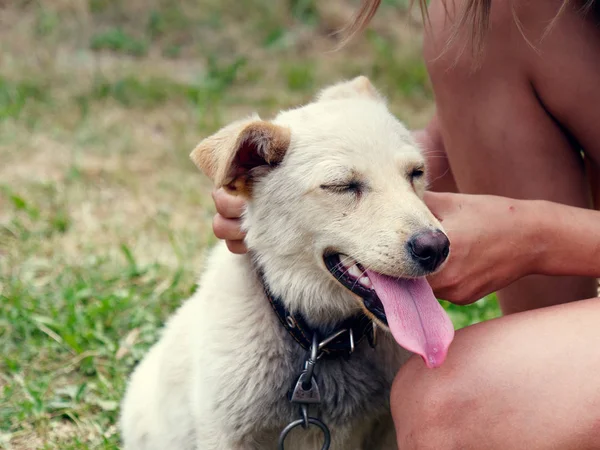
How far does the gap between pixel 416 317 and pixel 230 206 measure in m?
0.69

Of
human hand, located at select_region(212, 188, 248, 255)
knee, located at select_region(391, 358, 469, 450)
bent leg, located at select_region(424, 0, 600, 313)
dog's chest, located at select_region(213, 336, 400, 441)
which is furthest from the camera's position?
bent leg, located at select_region(424, 0, 600, 313)

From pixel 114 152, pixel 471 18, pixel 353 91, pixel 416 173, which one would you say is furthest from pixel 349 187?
pixel 114 152

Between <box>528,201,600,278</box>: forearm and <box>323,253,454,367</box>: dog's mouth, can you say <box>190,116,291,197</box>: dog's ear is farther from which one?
<box>528,201,600,278</box>: forearm

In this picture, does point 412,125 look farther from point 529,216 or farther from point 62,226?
point 529,216

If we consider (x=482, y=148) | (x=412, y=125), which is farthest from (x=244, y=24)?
(x=482, y=148)

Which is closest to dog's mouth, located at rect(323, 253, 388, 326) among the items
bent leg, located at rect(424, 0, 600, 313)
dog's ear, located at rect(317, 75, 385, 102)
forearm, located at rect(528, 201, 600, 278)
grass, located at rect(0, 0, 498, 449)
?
forearm, located at rect(528, 201, 600, 278)

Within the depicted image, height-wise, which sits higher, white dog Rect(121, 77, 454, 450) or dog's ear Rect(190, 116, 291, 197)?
dog's ear Rect(190, 116, 291, 197)

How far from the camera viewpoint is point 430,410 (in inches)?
75.9

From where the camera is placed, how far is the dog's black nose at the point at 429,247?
→ 196cm

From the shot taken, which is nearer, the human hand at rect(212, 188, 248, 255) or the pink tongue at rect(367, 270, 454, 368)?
the pink tongue at rect(367, 270, 454, 368)

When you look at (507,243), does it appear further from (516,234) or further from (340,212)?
(340,212)

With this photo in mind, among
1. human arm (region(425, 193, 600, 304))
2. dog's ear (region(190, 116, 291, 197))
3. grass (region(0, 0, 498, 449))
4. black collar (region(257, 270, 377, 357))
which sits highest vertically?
dog's ear (region(190, 116, 291, 197))

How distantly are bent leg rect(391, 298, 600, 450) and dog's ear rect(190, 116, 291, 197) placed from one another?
27.6 inches

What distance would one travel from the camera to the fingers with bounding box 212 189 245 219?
2383mm
